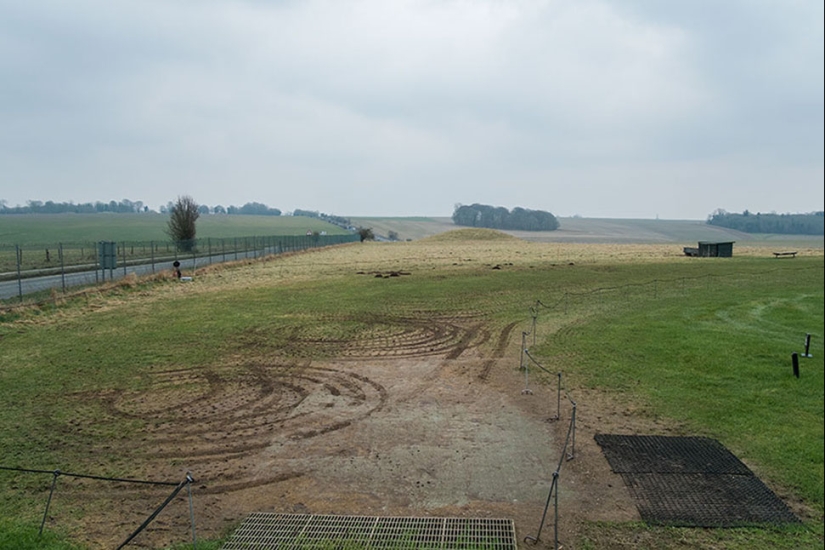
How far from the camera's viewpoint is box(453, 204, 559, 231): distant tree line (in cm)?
17825

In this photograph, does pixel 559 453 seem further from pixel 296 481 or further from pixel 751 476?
pixel 296 481

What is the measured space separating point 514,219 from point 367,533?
603 feet

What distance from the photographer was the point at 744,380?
1086 centimetres

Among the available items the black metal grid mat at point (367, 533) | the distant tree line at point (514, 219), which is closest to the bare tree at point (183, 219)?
the black metal grid mat at point (367, 533)

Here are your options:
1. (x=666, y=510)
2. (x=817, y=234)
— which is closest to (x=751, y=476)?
(x=666, y=510)

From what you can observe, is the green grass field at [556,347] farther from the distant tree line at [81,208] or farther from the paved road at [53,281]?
the distant tree line at [81,208]

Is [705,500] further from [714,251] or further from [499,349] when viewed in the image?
[714,251]

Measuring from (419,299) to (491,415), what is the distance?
14.3 metres

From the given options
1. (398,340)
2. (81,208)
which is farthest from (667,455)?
(81,208)

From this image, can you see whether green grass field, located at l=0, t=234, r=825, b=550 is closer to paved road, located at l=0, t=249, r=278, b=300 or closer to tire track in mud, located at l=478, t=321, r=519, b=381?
tire track in mud, located at l=478, t=321, r=519, b=381

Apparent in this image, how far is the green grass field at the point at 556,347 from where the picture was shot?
6.27 meters

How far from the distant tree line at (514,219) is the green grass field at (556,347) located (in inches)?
5868

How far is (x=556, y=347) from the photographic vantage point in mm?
14914

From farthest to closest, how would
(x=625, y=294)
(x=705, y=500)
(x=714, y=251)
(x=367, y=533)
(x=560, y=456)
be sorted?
(x=714, y=251), (x=625, y=294), (x=560, y=456), (x=705, y=500), (x=367, y=533)
